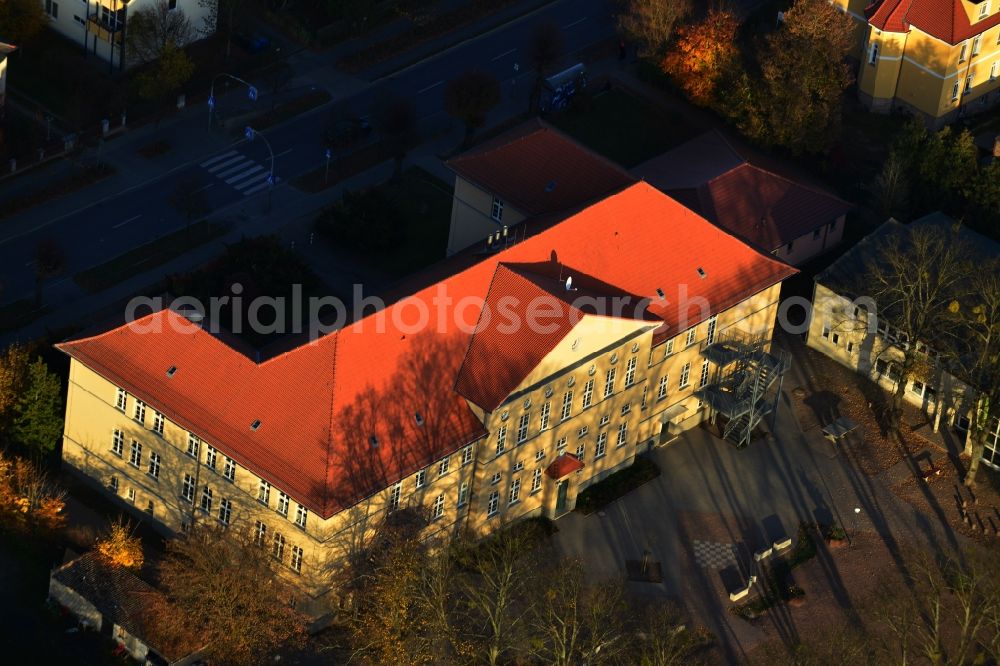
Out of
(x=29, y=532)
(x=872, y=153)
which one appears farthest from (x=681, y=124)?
(x=29, y=532)

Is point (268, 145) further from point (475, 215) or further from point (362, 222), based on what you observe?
point (475, 215)

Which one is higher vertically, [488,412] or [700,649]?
[488,412]

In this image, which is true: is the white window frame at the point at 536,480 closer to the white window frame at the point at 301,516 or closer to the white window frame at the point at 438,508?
the white window frame at the point at 438,508

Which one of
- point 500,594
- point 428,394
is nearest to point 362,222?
point 428,394

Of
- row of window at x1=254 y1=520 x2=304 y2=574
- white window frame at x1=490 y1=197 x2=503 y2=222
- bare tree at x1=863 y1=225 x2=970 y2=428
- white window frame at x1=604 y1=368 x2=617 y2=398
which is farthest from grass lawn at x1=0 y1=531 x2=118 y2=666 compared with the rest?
bare tree at x1=863 y1=225 x2=970 y2=428

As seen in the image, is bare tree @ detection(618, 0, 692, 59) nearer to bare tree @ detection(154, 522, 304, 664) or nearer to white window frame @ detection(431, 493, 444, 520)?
white window frame @ detection(431, 493, 444, 520)

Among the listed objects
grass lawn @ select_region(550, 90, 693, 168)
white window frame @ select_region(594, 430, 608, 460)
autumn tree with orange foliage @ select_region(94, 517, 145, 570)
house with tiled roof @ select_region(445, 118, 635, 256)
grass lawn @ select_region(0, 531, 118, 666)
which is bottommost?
grass lawn @ select_region(0, 531, 118, 666)

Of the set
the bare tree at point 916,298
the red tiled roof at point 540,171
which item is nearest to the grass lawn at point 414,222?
the red tiled roof at point 540,171

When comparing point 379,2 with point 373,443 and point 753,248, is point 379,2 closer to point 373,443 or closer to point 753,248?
point 753,248
